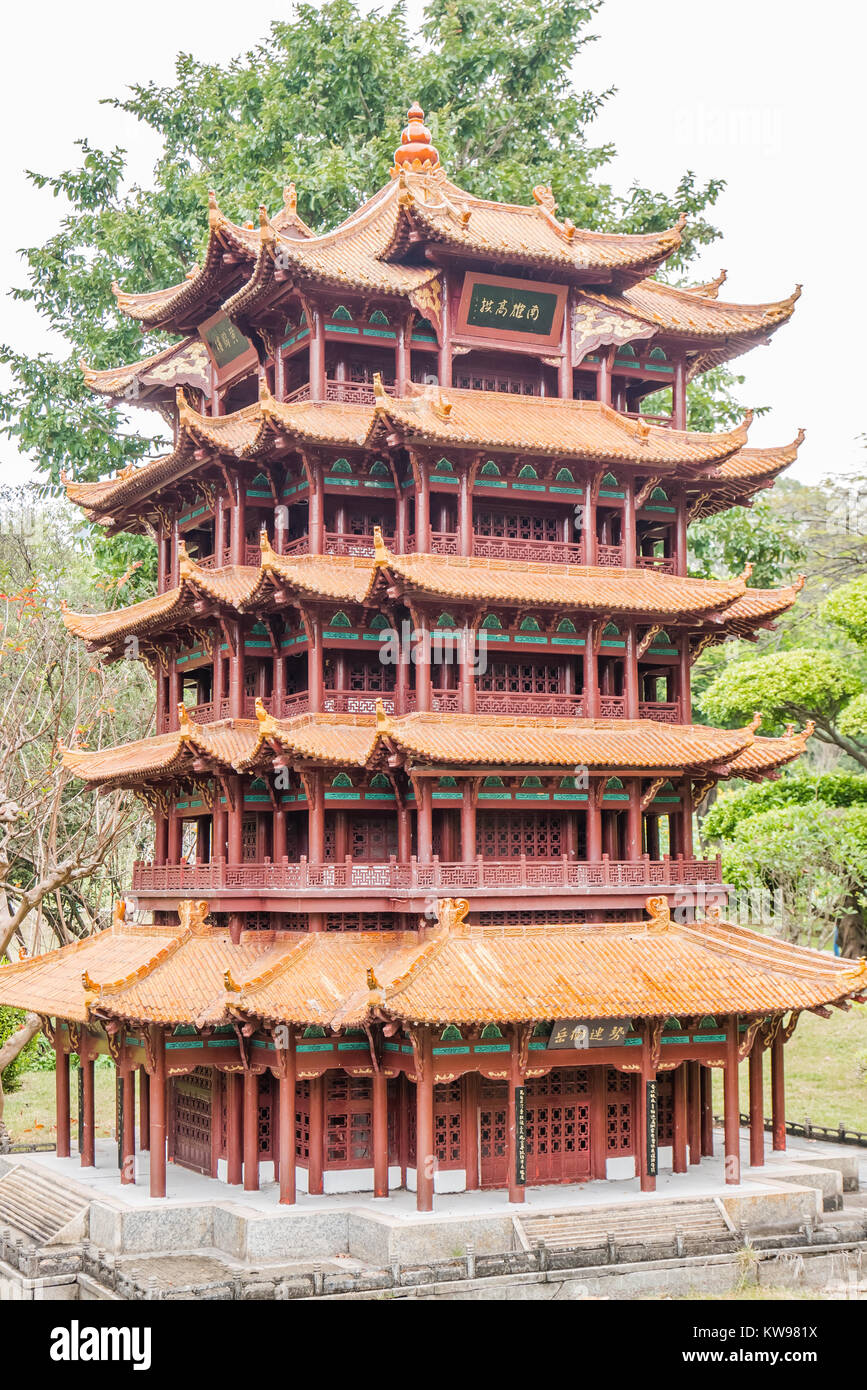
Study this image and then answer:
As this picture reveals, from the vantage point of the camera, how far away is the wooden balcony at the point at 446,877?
93.7 ft

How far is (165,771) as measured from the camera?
3145cm

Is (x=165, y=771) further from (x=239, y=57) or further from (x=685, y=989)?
(x=239, y=57)

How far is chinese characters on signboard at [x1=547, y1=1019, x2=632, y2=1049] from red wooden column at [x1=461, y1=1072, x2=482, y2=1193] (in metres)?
1.70

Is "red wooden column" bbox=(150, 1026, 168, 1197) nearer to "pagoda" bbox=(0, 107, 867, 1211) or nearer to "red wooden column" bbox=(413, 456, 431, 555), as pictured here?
"pagoda" bbox=(0, 107, 867, 1211)

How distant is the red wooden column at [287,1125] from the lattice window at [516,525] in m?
10.8

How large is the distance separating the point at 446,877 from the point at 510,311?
37.5 feet

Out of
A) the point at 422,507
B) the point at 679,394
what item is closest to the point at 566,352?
the point at 679,394

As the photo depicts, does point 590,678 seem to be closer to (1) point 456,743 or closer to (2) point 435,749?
(1) point 456,743

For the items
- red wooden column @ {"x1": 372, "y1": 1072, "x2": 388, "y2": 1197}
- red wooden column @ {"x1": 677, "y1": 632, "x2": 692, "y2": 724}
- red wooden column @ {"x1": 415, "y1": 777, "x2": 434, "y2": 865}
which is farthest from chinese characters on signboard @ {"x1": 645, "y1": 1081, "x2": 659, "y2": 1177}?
red wooden column @ {"x1": 677, "y1": 632, "x2": 692, "y2": 724}

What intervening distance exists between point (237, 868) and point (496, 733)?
5.47 metres

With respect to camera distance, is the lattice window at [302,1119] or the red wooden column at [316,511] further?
the red wooden column at [316,511]

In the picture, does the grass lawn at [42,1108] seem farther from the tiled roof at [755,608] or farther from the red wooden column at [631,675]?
the tiled roof at [755,608]

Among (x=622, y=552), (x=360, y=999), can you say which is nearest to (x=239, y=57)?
(x=622, y=552)

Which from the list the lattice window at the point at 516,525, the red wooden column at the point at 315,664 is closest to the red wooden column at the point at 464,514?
the lattice window at the point at 516,525
